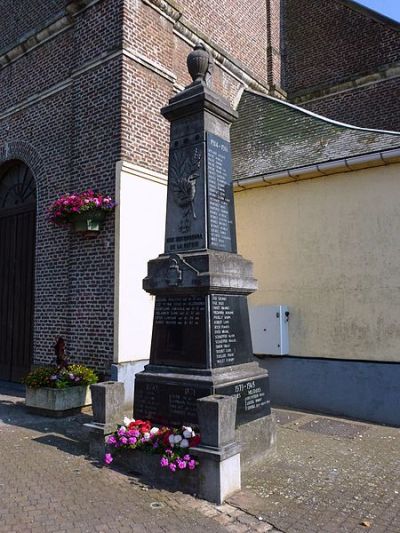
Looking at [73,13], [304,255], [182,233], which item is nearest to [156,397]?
[182,233]

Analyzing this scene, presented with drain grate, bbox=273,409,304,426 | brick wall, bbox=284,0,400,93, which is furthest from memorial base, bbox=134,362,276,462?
brick wall, bbox=284,0,400,93

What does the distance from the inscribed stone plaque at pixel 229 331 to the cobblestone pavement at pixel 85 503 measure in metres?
1.47

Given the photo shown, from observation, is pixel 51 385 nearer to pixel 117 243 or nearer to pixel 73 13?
pixel 117 243

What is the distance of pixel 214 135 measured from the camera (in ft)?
18.9

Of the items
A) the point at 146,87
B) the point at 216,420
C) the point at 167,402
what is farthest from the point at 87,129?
the point at 216,420

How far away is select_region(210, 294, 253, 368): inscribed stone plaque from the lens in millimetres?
5246

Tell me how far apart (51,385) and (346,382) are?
4.72 m

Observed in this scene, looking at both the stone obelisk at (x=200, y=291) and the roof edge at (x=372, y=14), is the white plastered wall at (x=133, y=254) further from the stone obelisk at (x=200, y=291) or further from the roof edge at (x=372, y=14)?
the roof edge at (x=372, y=14)

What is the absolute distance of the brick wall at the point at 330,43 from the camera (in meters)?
12.7

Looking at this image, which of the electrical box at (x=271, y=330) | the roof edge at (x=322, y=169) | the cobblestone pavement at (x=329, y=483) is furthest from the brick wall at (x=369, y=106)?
the cobblestone pavement at (x=329, y=483)

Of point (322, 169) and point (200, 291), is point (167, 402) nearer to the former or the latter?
point (200, 291)

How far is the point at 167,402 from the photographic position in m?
5.26

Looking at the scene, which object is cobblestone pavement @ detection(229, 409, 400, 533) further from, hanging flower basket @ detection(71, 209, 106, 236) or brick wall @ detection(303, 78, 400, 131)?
brick wall @ detection(303, 78, 400, 131)

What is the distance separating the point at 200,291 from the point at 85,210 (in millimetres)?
3777
